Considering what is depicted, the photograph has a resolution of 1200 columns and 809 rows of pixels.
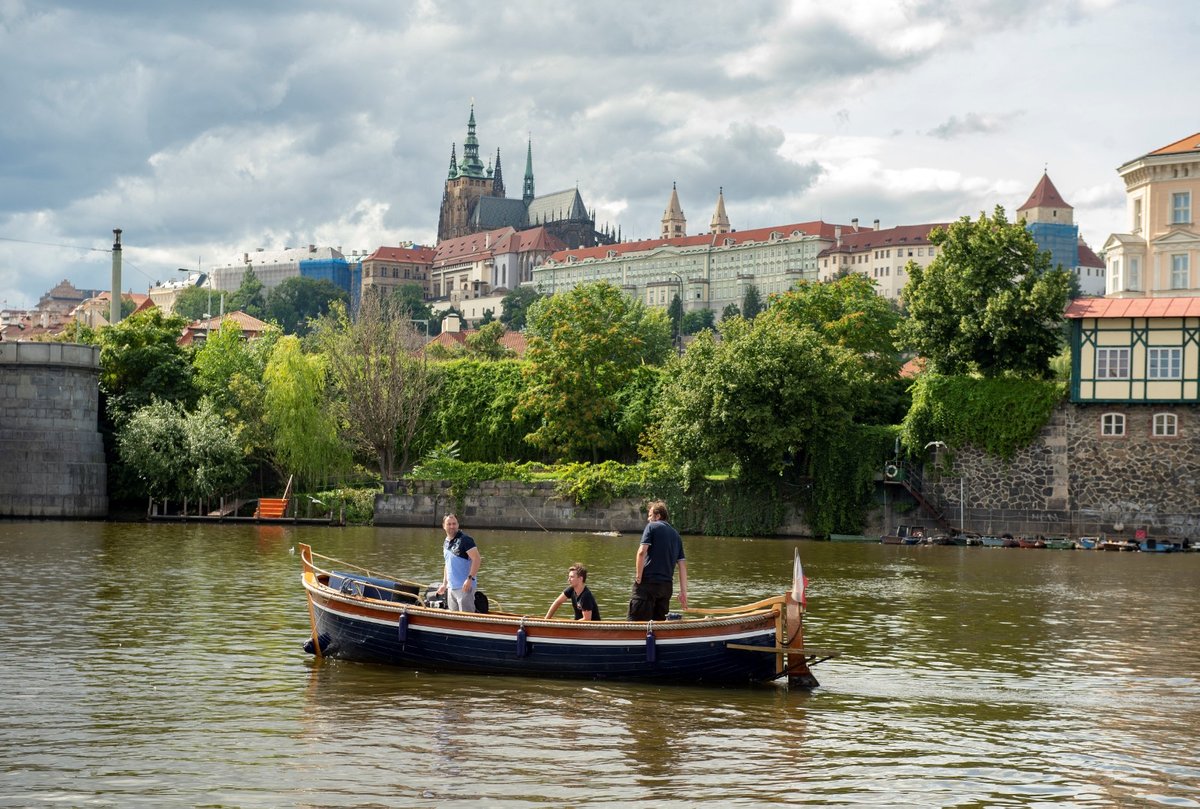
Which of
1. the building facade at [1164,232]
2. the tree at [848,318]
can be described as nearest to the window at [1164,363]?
the tree at [848,318]

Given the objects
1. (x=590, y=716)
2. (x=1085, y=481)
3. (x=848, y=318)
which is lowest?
(x=590, y=716)

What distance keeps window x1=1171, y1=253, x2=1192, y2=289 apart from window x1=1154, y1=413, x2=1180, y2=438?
A: 1916 centimetres

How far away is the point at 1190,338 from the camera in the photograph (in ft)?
176

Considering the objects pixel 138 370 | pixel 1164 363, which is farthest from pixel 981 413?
pixel 138 370

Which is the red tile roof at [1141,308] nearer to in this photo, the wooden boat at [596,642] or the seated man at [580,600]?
the wooden boat at [596,642]

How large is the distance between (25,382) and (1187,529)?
45.9 metres

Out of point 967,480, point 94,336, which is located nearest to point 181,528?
point 94,336

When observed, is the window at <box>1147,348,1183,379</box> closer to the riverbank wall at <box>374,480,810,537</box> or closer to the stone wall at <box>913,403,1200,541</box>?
the stone wall at <box>913,403,1200,541</box>

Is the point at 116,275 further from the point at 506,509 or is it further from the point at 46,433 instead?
the point at 506,509

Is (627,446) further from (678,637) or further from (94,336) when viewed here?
(678,637)

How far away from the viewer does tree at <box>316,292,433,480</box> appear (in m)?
65.4

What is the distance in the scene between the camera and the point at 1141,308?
54.6 m

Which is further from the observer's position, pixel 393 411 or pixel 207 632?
pixel 393 411

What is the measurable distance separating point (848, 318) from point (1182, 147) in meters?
19.4
